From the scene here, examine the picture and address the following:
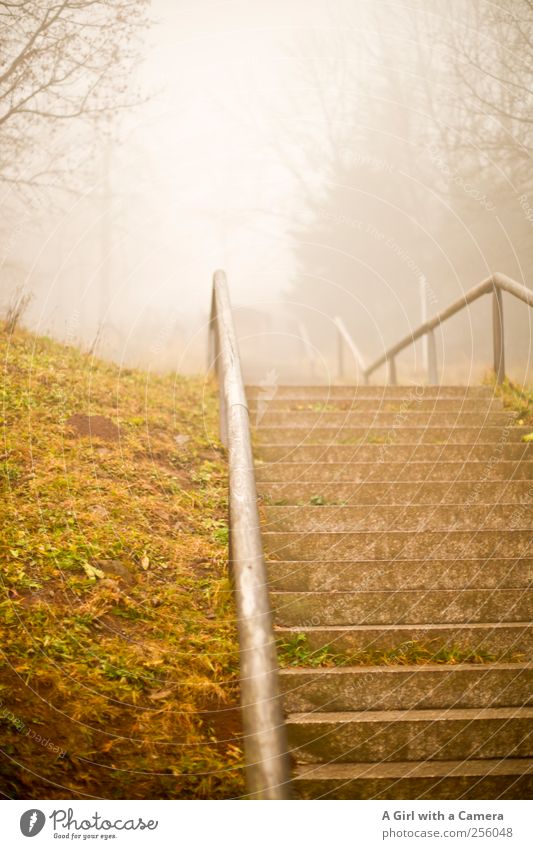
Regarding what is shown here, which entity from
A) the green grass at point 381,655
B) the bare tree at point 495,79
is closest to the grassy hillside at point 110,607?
the green grass at point 381,655

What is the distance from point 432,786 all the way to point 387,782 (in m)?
0.18

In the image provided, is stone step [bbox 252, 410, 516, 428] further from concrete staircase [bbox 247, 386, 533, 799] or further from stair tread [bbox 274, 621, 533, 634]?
stair tread [bbox 274, 621, 533, 634]

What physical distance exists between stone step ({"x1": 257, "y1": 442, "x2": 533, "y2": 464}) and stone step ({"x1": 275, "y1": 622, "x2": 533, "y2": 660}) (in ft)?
5.00

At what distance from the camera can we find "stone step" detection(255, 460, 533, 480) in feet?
12.8

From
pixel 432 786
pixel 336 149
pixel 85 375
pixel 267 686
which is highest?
pixel 336 149

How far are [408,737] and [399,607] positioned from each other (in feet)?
1.97

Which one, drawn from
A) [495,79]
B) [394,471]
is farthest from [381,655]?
[495,79]

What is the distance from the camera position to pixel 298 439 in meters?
4.45

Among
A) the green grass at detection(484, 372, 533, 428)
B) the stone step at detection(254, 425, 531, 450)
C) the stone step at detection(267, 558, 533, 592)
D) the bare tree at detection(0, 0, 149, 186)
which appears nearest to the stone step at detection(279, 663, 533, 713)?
the stone step at detection(267, 558, 533, 592)

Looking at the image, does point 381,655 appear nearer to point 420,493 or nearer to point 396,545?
point 396,545

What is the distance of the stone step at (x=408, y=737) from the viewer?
2373 mm

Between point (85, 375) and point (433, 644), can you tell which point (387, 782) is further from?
point (85, 375)

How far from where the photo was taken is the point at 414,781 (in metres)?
2.30
